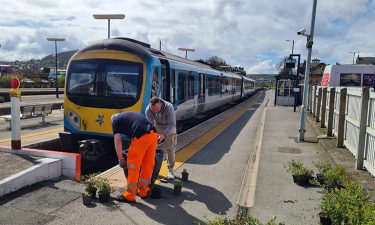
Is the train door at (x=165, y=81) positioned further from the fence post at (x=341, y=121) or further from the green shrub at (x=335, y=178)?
the green shrub at (x=335, y=178)

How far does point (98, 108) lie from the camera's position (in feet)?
30.4

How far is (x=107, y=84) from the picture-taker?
30.6ft

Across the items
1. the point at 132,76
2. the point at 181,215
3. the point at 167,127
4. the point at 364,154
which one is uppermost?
the point at 132,76

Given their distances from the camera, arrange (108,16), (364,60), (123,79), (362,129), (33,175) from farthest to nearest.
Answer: (364,60) → (108,16) → (123,79) → (362,129) → (33,175)

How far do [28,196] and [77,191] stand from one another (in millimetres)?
767

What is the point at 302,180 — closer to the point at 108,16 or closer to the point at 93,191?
the point at 93,191

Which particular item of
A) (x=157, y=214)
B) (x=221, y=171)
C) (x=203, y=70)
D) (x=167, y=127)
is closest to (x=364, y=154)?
(x=221, y=171)

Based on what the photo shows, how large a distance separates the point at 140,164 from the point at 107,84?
12.8 ft

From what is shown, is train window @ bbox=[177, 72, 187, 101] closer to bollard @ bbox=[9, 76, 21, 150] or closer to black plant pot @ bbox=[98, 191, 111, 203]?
bollard @ bbox=[9, 76, 21, 150]

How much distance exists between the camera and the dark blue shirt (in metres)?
5.87

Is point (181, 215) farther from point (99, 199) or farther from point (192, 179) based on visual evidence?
point (192, 179)

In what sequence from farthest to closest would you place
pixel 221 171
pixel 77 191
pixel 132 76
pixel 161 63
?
pixel 161 63 → pixel 132 76 → pixel 221 171 → pixel 77 191

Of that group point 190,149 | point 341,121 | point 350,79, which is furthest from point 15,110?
point 350,79

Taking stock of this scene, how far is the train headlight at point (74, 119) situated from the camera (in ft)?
31.1
